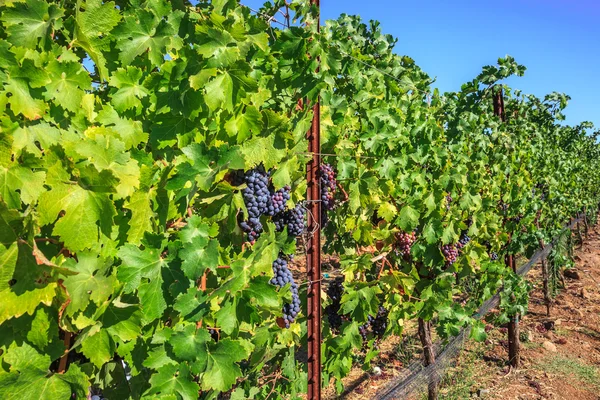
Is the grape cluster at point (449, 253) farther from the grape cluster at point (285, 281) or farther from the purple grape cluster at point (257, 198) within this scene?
the purple grape cluster at point (257, 198)

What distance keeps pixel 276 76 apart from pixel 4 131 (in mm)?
1154

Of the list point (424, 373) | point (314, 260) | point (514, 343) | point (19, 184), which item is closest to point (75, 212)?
point (19, 184)

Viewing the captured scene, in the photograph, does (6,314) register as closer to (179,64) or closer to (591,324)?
(179,64)

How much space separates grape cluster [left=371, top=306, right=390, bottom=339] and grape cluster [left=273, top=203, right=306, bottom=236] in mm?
1583

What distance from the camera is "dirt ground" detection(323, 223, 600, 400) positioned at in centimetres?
513

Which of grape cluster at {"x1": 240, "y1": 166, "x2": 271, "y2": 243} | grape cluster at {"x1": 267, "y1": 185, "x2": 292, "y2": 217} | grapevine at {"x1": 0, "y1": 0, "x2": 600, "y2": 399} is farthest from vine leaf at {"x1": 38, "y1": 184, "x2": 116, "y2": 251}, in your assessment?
grape cluster at {"x1": 267, "y1": 185, "x2": 292, "y2": 217}

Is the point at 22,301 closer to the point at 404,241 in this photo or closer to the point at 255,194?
the point at 255,194

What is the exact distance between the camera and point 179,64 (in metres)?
1.62

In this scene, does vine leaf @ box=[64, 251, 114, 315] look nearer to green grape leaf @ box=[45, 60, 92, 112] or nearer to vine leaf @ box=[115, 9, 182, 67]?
green grape leaf @ box=[45, 60, 92, 112]

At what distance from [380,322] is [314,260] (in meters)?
1.57

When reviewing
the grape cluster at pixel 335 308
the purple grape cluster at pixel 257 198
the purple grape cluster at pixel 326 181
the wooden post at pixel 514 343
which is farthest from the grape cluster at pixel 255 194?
the wooden post at pixel 514 343

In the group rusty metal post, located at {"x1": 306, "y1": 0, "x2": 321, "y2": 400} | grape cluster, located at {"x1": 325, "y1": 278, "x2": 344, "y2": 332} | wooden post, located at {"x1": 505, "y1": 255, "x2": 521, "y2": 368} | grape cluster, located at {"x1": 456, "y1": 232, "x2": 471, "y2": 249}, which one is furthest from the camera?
wooden post, located at {"x1": 505, "y1": 255, "x2": 521, "y2": 368}

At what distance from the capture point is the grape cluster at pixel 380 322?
12.1 feet

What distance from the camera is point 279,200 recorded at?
2.21 metres
